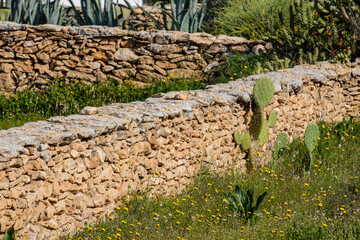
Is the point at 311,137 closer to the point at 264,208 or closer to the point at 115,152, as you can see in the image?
the point at 264,208

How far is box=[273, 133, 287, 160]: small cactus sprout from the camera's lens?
6586 mm

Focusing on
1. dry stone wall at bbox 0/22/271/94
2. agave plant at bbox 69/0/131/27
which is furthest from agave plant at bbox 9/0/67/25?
dry stone wall at bbox 0/22/271/94

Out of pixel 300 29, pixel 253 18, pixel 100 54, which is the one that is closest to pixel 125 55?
pixel 100 54

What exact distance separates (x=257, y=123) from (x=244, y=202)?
5.57 ft

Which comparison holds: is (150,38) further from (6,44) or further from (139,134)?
(139,134)

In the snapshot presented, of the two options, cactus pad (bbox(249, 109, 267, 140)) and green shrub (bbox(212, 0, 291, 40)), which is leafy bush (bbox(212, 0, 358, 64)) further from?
cactus pad (bbox(249, 109, 267, 140))

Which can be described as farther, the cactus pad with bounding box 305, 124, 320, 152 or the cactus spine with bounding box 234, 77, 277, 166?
the cactus pad with bounding box 305, 124, 320, 152

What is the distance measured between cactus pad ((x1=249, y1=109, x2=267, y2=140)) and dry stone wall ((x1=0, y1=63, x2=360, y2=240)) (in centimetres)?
10

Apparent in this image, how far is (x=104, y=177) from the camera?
14.3 ft

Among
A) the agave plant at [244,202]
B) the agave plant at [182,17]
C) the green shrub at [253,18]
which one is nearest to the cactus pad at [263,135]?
the agave plant at [244,202]

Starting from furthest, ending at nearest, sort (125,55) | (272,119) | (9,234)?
(125,55) → (272,119) → (9,234)

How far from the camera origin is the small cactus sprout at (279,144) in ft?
21.6

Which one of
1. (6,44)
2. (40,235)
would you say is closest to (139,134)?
(40,235)

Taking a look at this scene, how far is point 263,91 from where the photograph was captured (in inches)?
244
